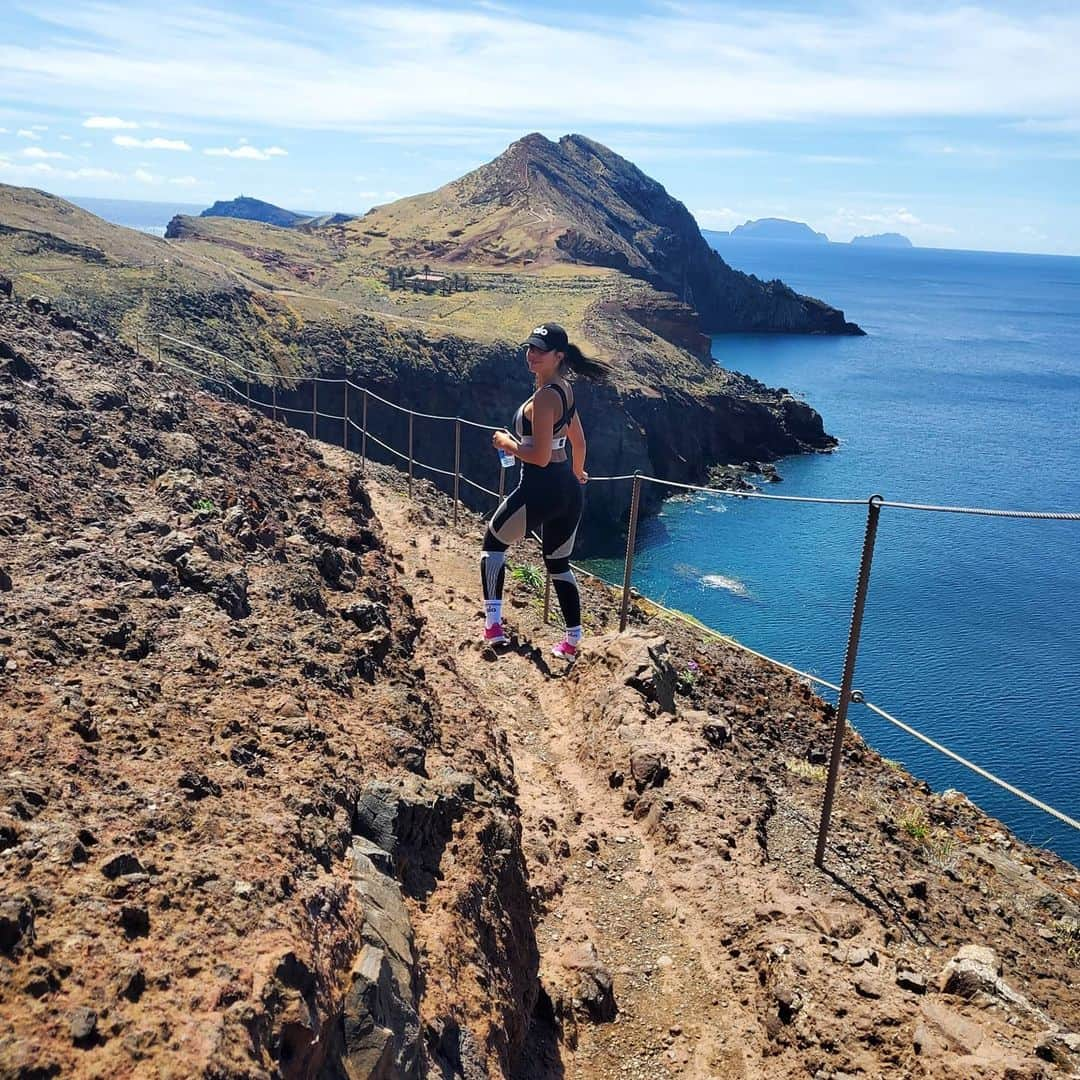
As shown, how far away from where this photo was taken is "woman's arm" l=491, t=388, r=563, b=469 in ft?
23.8

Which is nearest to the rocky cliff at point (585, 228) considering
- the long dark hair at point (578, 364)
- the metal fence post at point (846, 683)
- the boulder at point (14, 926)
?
the long dark hair at point (578, 364)

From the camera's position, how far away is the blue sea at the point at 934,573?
813 inches

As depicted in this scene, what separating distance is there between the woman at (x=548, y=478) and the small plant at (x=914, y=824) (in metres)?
2.90

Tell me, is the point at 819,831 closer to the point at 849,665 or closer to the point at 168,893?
the point at 849,665

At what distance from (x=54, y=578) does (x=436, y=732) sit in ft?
7.11

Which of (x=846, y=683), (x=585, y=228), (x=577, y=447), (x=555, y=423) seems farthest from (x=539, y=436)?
(x=585, y=228)

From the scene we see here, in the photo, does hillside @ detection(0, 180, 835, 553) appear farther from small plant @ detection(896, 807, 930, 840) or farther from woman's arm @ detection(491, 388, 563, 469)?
small plant @ detection(896, 807, 930, 840)

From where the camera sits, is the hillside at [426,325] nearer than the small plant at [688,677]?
No

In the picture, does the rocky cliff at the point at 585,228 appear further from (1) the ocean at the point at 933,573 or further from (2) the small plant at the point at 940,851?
(2) the small plant at the point at 940,851

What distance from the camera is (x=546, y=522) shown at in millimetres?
7848

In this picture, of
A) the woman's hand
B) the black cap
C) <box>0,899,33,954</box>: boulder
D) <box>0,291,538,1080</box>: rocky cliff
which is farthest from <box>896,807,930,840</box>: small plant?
<box>0,899,33,954</box>: boulder

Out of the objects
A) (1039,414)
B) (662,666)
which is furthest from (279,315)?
(1039,414)

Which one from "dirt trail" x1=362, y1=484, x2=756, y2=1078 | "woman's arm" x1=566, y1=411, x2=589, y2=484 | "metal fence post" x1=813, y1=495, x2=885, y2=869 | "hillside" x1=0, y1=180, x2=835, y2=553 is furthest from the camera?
"hillside" x1=0, y1=180, x2=835, y2=553

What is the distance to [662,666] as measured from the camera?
7.76 metres
